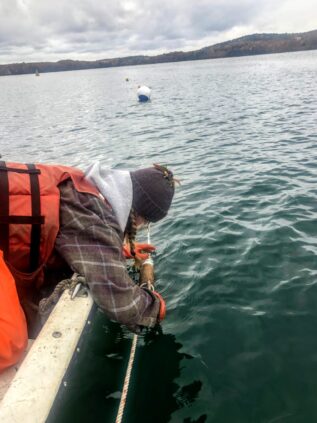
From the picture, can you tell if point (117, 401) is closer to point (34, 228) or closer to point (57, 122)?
point (34, 228)

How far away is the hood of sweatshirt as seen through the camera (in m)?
3.74

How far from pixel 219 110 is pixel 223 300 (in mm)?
22689

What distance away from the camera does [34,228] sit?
10.2ft

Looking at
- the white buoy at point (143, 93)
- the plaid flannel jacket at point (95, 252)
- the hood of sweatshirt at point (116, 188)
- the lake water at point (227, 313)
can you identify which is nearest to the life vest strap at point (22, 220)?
the plaid flannel jacket at point (95, 252)

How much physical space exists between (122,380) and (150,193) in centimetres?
220

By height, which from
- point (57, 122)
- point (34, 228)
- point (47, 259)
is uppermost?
point (34, 228)

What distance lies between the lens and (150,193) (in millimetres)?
4148

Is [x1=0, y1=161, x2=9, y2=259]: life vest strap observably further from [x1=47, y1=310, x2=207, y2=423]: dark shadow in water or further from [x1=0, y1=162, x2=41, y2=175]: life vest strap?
[x1=47, y1=310, x2=207, y2=423]: dark shadow in water

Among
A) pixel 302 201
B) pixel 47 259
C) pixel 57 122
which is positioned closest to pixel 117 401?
pixel 47 259

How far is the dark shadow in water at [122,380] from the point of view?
395 cm

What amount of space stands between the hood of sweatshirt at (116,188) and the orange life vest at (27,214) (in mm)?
363

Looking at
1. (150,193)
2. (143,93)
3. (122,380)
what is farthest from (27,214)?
(143,93)

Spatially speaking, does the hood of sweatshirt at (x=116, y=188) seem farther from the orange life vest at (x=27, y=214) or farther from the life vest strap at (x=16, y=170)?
the life vest strap at (x=16, y=170)

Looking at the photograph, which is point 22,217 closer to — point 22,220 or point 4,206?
point 22,220
